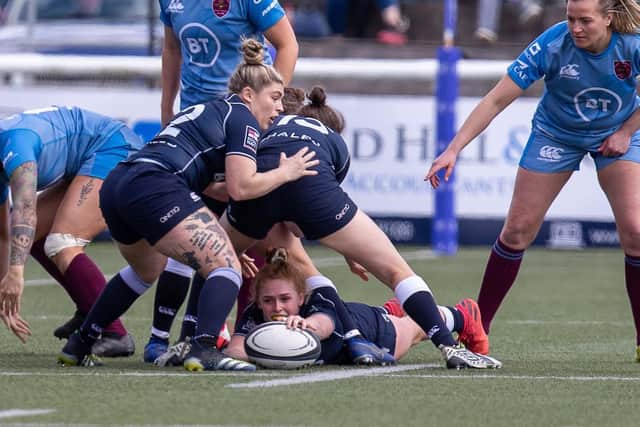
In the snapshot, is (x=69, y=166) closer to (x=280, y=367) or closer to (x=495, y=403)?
(x=280, y=367)

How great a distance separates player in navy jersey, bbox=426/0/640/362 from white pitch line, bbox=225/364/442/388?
0.85 meters

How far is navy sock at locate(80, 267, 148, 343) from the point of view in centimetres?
652

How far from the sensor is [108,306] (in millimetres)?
6531

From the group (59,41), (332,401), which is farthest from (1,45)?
(332,401)

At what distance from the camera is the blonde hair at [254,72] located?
20.9 ft

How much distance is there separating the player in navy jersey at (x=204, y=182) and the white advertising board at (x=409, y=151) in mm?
7590

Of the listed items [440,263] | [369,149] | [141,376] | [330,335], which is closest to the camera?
[141,376]

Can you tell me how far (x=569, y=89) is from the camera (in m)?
6.95

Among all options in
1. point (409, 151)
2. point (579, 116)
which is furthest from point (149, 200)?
point (409, 151)

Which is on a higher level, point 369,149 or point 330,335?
point 330,335

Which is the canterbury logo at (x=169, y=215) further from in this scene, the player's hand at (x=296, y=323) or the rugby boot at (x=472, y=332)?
the rugby boot at (x=472, y=332)

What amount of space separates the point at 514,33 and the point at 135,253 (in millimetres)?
11320

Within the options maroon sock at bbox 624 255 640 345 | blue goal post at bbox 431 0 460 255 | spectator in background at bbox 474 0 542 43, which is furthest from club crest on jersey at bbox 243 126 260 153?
spectator in background at bbox 474 0 542 43

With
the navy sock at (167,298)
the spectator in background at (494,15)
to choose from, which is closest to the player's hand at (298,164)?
the navy sock at (167,298)
